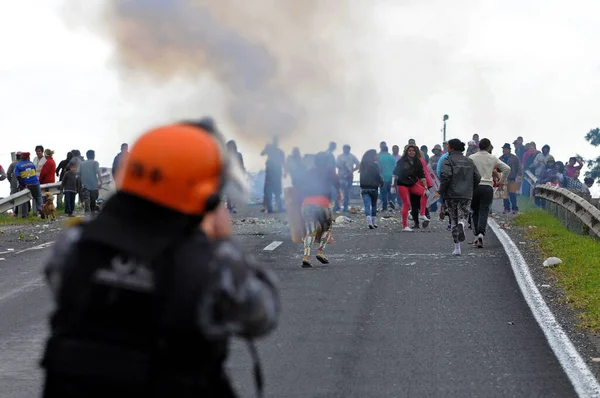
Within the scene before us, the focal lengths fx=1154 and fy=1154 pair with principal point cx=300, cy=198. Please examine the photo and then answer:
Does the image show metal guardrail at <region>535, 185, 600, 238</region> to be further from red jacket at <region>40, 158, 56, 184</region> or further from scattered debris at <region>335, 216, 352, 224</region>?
red jacket at <region>40, 158, 56, 184</region>

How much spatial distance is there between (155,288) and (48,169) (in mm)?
29725

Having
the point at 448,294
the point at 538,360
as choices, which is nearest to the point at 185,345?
the point at 538,360

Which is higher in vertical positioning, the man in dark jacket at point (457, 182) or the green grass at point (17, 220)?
the man in dark jacket at point (457, 182)

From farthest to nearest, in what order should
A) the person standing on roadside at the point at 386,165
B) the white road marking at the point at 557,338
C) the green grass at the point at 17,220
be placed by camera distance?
1. the person standing on roadside at the point at 386,165
2. the green grass at the point at 17,220
3. the white road marking at the point at 557,338

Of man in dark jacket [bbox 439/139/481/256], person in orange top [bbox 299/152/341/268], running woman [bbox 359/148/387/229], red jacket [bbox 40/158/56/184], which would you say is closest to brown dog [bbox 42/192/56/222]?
red jacket [bbox 40/158/56/184]

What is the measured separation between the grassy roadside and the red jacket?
1310cm

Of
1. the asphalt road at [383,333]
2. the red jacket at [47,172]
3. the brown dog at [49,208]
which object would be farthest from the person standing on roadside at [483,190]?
the red jacket at [47,172]

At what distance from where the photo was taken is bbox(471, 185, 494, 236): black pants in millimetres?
20297

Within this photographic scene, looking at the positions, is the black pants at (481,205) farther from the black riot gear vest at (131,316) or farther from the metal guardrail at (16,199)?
the black riot gear vest at (131,316)

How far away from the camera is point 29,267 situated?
57.7 ft

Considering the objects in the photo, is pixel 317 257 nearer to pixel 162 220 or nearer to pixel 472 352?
pixel 472 352

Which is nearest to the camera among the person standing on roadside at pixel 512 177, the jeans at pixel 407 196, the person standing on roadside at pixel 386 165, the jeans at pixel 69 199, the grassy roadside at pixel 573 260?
the grassy roadside at pixel 573 260

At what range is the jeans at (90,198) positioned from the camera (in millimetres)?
31125

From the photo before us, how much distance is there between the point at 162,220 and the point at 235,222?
2442 cm
